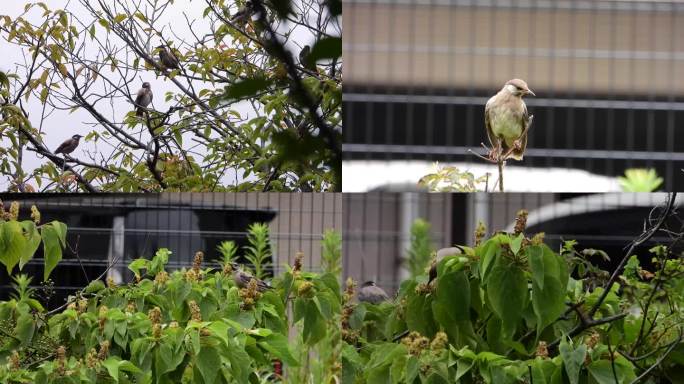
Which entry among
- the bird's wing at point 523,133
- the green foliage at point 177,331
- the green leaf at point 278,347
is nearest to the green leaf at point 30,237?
the green foliage at point 177,331

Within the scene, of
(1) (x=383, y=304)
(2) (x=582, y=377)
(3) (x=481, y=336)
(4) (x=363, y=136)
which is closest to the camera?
(2) (x=582, y=377)

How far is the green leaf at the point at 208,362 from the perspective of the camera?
1418 millimetres

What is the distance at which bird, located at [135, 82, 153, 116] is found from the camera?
190cm

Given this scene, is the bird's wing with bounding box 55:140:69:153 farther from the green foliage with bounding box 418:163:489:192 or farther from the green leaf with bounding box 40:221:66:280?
the green foliage with bounding box 418:163:489:192

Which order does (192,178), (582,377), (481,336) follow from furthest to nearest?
(192,178) < (481,336) < (582,377)

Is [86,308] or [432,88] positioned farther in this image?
[432,88]

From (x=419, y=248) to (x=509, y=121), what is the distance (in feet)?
0.91

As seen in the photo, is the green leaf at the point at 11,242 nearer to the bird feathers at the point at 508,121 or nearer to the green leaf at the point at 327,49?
the green leaf at the point at 327,49

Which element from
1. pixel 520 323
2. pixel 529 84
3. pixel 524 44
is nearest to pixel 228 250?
pixel 520 323

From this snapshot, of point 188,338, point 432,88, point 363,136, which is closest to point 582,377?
point 188,338

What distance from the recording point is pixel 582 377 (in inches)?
54.5

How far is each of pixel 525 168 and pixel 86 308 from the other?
3.65 feet

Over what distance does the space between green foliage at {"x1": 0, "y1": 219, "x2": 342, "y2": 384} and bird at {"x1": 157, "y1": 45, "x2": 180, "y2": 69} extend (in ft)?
1.13

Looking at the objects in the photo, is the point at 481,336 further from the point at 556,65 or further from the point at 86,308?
the point at 556,65
